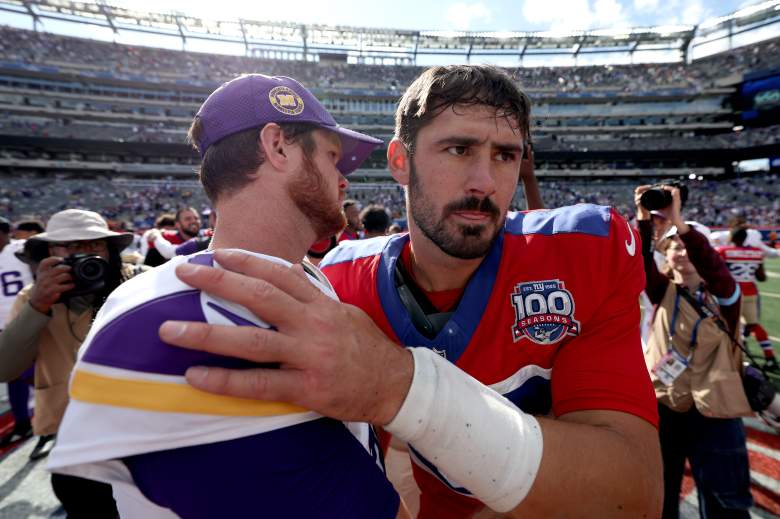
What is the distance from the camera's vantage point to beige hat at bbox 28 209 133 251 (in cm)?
276

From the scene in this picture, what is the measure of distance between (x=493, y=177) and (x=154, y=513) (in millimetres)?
1562

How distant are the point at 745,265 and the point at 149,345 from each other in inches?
350

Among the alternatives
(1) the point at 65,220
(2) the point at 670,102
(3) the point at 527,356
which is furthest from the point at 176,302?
(2) the point at 670,102

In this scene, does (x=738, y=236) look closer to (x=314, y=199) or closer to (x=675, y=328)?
(x=675, y=328)

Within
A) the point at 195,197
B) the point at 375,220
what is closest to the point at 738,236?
the point at 375,220

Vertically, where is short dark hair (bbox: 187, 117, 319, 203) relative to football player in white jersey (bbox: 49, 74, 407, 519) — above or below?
above

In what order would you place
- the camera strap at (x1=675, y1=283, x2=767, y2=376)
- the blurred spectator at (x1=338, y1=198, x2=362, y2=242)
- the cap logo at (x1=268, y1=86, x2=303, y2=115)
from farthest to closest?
the blurred spectator at (x1=338, y1=198, x2=362, y2=242) → the camera strap at (x1=675, y1=283, x2=767, y2=376) → the cap logo at (x1=268, y1=86, x2=303, y2=115)

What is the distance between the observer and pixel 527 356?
1568 mm

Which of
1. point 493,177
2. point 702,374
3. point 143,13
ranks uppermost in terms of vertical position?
point 143,13

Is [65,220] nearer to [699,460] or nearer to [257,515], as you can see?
[257,515]

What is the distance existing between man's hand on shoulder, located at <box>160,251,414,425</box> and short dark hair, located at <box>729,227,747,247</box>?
28.1ft

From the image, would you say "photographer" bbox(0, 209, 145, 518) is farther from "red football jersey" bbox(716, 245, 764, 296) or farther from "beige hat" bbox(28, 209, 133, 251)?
"red football jersey" bbox(716, 245, 764, 296)

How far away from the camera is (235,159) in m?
1.40

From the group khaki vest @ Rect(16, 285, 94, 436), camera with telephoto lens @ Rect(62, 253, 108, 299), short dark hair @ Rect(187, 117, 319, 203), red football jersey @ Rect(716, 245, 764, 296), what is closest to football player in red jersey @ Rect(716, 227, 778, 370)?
red football jersey @ Rect(716, 245, 764, 296)
